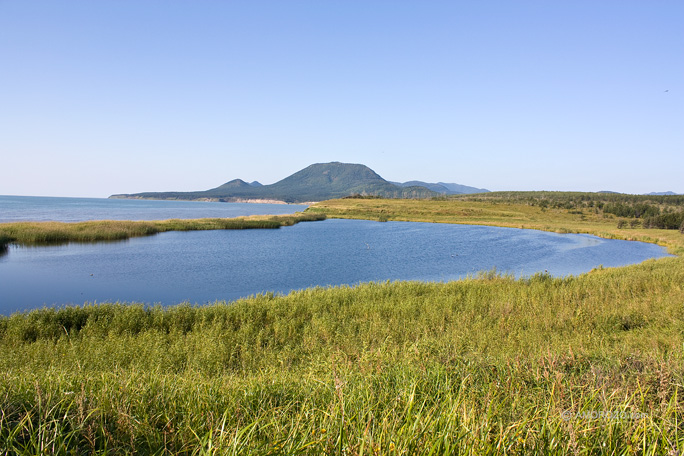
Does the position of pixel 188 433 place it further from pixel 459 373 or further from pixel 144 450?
pixel 459 373

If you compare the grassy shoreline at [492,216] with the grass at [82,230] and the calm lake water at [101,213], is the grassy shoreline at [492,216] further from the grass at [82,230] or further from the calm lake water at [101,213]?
the grass at [82,230]

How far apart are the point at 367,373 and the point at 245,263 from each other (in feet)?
72.4

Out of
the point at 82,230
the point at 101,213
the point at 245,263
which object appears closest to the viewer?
the point at 245,263

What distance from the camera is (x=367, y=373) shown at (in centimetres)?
436

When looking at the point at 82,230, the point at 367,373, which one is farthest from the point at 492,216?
the point at 367,373

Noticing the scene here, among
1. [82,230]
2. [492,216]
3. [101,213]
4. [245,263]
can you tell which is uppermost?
[492,216]

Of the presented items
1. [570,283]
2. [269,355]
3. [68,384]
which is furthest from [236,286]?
[68,384]

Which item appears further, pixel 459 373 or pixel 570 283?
pixel 570 283

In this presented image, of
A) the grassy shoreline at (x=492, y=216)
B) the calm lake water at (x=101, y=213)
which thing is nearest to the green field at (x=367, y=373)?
the grassy shoreline at (x=492, y=216)

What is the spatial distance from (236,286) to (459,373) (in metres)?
16.2

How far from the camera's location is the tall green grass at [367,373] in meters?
2.44

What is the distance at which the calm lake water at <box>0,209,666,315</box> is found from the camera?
58.3ft

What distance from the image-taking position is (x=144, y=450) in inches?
102

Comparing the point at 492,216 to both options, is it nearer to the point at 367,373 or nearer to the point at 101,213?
the point at 367,373
